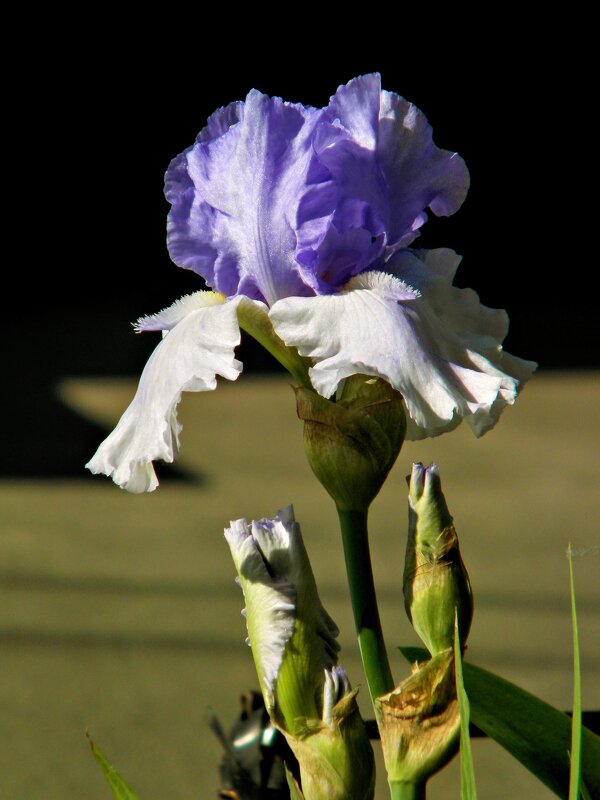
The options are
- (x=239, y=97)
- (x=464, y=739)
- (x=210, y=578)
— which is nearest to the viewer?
(x=464, y=739)

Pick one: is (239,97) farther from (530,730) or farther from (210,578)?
(530,730)

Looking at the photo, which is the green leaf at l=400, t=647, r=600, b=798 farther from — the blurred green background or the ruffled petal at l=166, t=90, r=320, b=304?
the blurred green background

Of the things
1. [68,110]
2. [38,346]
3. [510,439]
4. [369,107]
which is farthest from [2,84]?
[369,107]

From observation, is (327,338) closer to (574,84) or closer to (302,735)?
(302,735)

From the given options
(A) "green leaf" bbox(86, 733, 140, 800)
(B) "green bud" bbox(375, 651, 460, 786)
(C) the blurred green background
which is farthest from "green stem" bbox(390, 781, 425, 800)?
(C) the blurred green background

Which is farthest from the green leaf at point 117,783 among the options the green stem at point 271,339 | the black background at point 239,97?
the black background at point 239,97

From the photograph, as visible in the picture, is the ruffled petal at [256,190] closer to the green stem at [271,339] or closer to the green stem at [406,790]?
the green stem at [271,339]

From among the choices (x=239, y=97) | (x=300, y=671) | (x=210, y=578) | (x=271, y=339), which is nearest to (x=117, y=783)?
(x=300, y=671)
